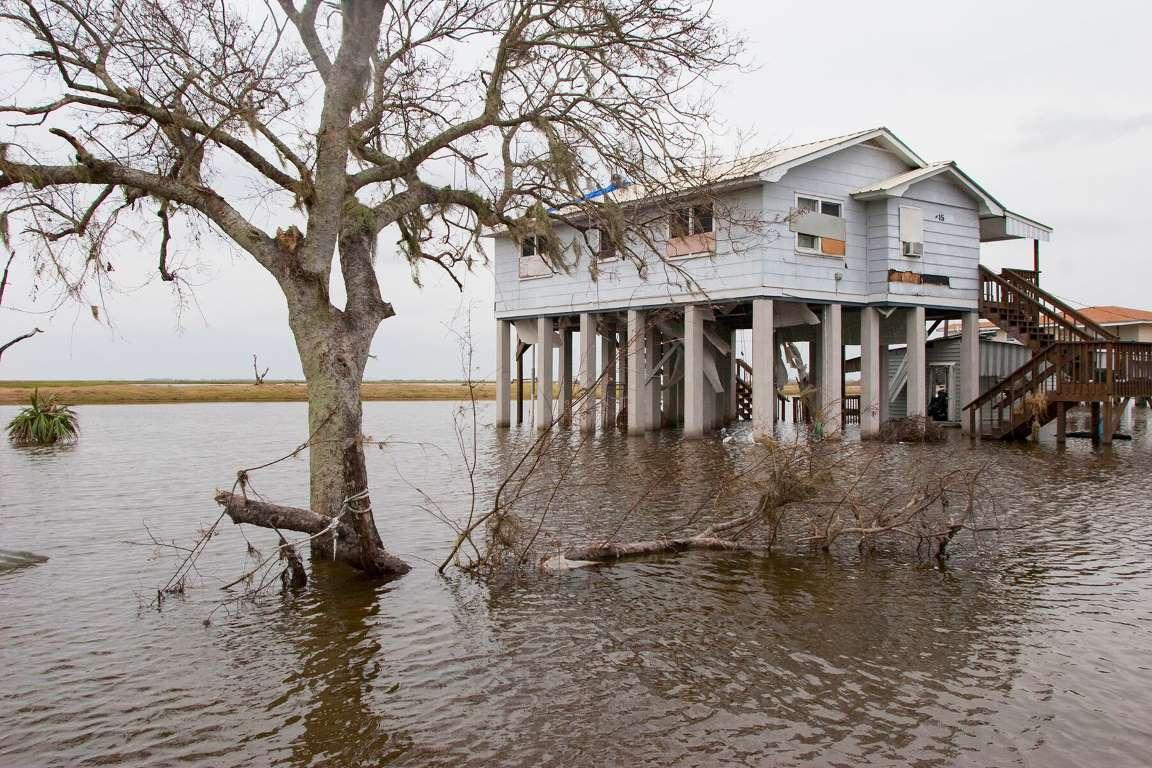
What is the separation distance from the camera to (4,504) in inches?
628

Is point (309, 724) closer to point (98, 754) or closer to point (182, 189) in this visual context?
point (98, 754)

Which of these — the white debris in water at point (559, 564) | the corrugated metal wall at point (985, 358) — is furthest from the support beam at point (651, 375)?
the white debris in water at point (559, 564)

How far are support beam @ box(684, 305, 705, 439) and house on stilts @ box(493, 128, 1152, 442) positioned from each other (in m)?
0.04

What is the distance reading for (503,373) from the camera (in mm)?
31922

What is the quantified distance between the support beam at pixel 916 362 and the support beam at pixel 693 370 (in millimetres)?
5842

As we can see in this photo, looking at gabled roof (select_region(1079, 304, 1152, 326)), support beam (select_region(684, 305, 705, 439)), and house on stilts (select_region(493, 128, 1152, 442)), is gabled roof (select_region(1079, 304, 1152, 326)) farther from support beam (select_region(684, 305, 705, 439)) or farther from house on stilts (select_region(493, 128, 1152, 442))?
support beam (select_region(684, 305, 705, 439))

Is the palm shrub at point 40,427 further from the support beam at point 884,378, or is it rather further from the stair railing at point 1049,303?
the stair railing at point 1049,303

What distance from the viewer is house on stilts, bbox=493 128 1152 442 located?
893 inches

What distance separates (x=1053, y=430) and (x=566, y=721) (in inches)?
1090

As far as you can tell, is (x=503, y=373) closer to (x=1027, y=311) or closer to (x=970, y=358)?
(x=970, y=358)

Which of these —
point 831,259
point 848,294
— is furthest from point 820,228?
point 848,294

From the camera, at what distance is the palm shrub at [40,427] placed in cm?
2975

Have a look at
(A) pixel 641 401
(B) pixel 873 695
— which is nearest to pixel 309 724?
(B) pixel 873 695

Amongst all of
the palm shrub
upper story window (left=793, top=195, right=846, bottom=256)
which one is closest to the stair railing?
upper story window (left=793, top=195, right=846, bottom=256)
